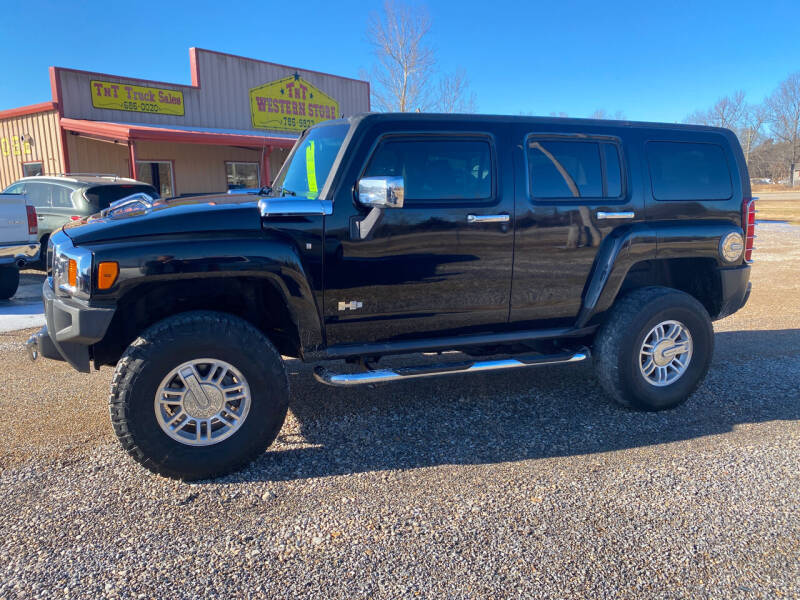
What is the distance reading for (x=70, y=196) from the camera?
10.7m

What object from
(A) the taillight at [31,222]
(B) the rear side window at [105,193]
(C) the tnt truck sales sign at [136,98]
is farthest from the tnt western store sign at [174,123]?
(A) the taillight at [31,222]

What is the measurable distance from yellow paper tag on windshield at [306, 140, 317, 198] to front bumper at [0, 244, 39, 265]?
19.9 ft

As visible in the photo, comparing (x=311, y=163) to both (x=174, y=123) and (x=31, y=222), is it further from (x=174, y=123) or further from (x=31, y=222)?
(x=174, y=123)

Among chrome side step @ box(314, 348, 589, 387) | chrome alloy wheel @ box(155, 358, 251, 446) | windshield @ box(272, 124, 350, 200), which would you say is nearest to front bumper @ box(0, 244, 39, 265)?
windshield @ box(272, 124, 350, 200)

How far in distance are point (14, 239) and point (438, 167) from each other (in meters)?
7.21

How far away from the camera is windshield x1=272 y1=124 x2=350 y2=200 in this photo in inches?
153

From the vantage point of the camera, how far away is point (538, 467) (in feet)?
11.5

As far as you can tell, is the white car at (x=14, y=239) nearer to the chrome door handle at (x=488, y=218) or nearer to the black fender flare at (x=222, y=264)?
the black fender flare at (x=222, y=264)

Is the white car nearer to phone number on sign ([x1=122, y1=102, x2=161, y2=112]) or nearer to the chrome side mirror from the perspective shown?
the chrome side mirror

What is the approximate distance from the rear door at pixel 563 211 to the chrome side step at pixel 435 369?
0.26 meters

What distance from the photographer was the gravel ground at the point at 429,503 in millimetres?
2521

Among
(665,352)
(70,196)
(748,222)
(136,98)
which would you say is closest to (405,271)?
(665,352)

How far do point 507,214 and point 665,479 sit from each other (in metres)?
1.82

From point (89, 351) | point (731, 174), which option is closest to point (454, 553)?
point (89, 351)
